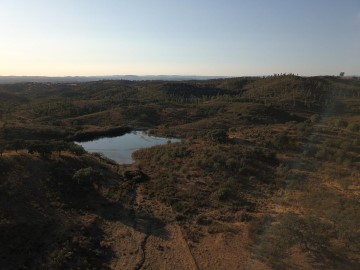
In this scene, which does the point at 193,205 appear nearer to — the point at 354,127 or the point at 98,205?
the point at 98,205

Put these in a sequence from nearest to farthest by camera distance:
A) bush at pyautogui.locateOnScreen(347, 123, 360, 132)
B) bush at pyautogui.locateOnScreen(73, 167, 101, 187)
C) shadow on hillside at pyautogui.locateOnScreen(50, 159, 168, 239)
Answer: shadow on hillside at pyautogui.locateOnScreen(50, 159, 168, 239) < bush at pyautogui.locateOnScreen(73, 167, 101, 187) < bush at pyautogui.locateOnScreen(347, 123, 360, 132)

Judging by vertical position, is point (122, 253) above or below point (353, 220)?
below

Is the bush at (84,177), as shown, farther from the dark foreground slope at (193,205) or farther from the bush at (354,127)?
the bush at (354,127)

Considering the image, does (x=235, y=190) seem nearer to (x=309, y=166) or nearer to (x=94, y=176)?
(x=309, y=166)

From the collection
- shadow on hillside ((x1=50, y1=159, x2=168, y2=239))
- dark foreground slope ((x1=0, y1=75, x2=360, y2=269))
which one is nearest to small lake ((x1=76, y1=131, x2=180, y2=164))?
dark foreground slope ((x1=0, y1=75, x2=360, y2=269))

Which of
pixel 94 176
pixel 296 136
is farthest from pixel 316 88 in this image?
pixel 94 176

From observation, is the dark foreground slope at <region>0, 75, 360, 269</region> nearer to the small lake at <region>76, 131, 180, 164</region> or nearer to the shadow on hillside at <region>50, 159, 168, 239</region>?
the shadow on hillside at <region>50, 159, 168, 239</region>

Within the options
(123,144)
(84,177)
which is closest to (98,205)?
(84,177)

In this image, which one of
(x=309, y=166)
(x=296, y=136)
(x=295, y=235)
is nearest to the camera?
(x=295, y=235)
